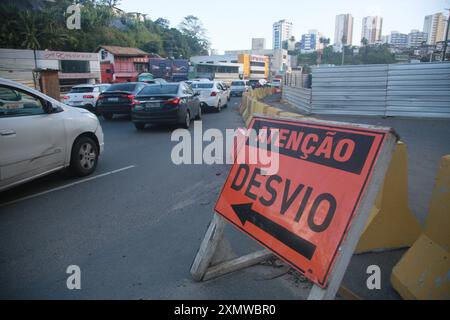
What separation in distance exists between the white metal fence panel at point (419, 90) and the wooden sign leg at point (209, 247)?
507 inches

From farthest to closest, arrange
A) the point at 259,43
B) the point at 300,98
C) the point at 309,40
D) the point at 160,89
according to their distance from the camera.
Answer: the point at 309,40 < the point at 259,43 < the point at 300,98 < the point at 160,89

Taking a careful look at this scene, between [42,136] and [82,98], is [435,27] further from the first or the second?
[42,136]

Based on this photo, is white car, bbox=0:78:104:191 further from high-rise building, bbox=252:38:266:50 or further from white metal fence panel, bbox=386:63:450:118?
high-rise building, bbox=252:38:266:50

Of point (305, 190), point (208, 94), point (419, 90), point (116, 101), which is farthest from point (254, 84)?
point (305, 190)

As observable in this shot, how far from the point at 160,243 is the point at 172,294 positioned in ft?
3.06

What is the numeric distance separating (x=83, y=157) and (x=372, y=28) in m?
141

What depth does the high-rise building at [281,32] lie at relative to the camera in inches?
6875

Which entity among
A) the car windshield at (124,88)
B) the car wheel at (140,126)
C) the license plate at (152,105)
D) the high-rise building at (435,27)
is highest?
the high-rise building at (435,27)

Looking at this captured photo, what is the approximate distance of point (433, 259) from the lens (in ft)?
8.74

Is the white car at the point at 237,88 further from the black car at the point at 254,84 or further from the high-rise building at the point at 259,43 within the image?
the high-rise building at the point at 259,43

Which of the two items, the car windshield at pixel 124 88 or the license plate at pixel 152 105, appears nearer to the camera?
the license plate at pixel 152 105

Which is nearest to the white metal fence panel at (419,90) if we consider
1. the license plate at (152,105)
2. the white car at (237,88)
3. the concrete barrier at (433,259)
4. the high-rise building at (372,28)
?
the license plate at (152,105)

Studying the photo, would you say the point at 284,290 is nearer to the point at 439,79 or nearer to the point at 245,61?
the point at 439,79

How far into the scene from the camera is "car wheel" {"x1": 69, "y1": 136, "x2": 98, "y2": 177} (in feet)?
19.2
